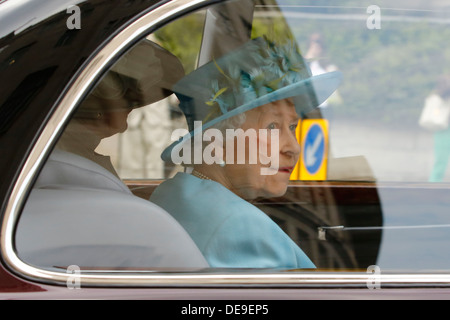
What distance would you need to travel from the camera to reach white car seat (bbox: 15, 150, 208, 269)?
1.39 m

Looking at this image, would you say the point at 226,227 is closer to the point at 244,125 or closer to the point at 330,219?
the point at 244,125

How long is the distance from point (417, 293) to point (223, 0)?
0.75 meters

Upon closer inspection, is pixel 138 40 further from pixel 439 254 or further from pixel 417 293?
pixel 439 254

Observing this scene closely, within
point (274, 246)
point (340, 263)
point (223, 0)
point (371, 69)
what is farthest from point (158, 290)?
point (371, 69)

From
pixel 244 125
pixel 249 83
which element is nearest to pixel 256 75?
pixel 249 83

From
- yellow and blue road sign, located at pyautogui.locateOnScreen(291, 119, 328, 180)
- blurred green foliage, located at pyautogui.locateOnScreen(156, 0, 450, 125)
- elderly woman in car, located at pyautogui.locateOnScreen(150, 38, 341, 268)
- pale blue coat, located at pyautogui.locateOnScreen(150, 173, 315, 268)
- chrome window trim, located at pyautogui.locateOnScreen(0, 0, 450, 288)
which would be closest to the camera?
chrome window trim, located at pyautogui.locateOnScreen(0, 0, 450, 288)

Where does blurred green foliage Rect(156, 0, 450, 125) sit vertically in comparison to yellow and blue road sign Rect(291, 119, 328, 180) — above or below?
above

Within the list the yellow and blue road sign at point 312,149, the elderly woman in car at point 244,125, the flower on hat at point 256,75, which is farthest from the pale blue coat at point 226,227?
the yellow and blue road sign at point 312,149

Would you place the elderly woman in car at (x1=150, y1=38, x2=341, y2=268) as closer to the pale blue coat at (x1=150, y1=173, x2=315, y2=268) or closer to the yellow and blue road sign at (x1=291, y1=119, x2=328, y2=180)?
the pale blue coat at (x1=150, y1=173, x2=315, y2=268)

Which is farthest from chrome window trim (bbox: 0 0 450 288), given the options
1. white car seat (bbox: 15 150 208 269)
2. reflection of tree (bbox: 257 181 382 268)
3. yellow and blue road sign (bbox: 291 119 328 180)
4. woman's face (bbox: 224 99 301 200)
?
yellow and blue road sign (bbox: 291 119 328 180)

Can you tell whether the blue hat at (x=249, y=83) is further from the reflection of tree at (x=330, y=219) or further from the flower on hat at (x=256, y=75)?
the reflection of tree at (x=330, y=219)

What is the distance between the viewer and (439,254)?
180 centimetres

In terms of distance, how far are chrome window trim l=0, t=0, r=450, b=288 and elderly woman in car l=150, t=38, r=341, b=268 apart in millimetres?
320

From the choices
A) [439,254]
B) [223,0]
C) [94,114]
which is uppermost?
[223,0]
